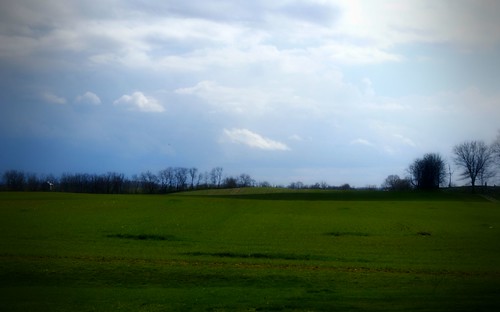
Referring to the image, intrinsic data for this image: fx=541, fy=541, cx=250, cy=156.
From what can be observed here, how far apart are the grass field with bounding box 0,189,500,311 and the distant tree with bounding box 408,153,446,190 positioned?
7410 centimetres

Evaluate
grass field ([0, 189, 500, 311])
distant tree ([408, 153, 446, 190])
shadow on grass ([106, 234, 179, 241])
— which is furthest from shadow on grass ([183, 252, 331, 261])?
distant tree ([408, 153, 446, 190])

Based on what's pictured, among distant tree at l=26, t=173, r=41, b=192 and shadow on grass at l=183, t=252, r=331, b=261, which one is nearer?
shadow on grass at l=183, t=252, r=331, b=261

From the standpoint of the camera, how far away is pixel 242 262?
31.1 metres

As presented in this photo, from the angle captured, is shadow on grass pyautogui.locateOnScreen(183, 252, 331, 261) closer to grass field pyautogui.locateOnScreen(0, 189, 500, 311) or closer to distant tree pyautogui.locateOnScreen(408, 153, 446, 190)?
grass field pyautogui.locateOnScreen(0, 189, 500, 311)

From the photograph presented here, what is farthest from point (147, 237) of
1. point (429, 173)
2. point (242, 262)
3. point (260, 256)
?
point (429, 173)

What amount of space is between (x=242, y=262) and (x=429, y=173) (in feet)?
371

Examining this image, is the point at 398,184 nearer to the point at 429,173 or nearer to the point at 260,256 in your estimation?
the point at 429,173

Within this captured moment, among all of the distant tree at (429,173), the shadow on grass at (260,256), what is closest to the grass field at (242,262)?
the shadow on grass at (260,256)

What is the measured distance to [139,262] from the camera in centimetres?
2950

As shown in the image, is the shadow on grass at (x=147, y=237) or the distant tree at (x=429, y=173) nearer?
the shadow on grass at (x=147, y=237)

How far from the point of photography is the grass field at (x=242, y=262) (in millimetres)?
19422

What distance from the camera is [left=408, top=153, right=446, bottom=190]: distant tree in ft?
441

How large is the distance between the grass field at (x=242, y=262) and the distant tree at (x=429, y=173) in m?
74.1

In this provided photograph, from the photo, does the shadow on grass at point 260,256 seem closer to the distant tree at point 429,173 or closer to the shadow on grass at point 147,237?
the shadow on grass at point 147,237
